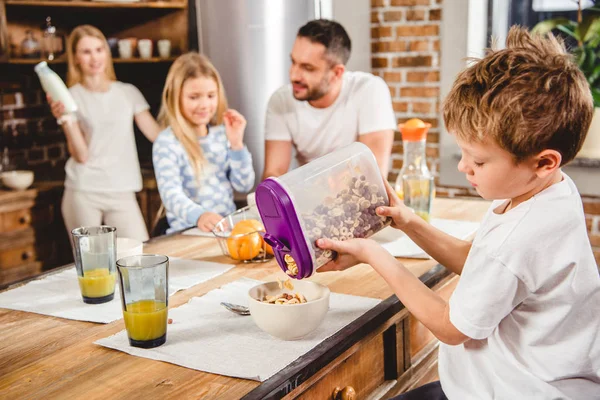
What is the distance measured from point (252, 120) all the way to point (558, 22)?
1.53m

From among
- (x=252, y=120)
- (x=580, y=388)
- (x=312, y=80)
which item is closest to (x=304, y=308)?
(x=580, y=388)

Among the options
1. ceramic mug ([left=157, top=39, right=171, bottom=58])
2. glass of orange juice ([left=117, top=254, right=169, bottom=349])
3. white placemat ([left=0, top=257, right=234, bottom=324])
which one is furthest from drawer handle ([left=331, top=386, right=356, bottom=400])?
ceramic mug ([left=157, top=39, right=171, bottom=58])

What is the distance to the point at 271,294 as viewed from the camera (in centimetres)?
124

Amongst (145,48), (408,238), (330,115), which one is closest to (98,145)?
(145,48)

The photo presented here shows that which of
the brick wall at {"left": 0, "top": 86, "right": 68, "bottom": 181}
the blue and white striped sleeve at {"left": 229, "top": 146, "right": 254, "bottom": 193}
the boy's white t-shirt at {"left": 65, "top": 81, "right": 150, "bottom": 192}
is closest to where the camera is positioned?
the blue and white striped sleeve at {"left": 229, "top": 146, "right": 254, "bottom": 193}

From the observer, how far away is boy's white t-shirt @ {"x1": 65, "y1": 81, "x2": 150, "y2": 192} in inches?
130

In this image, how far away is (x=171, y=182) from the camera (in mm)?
2402

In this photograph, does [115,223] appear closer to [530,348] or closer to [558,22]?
[558,22]

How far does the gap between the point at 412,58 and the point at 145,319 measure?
266cm

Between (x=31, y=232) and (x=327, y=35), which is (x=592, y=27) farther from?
(x=31, y=232)

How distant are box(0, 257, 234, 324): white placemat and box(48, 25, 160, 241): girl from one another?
1764 mm

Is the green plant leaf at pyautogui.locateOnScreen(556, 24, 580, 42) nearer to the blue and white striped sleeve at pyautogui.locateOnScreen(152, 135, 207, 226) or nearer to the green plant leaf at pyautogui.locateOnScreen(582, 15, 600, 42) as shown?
the green plant leaf at pyautogui.locateOnScreen(582, 15, 600, 42)

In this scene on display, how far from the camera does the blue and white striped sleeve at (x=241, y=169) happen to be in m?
2.59

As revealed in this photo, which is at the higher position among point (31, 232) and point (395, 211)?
point (395, 211)
